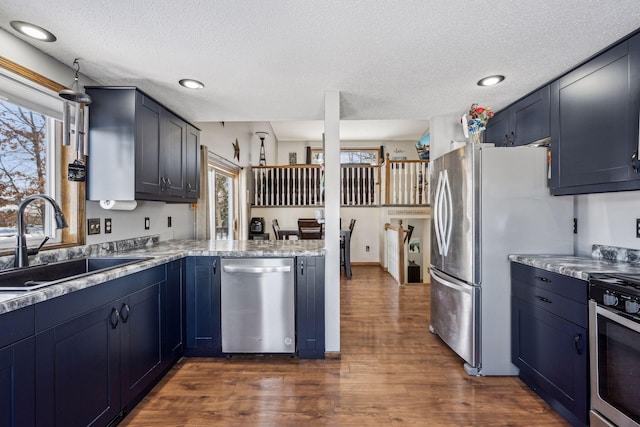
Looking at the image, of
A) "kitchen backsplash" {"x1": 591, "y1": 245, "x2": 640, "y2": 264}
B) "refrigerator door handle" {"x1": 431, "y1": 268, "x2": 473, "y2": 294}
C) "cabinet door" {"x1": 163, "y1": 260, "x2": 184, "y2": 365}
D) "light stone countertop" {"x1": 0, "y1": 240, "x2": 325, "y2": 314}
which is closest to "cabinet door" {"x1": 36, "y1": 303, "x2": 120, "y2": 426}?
"light stone countertop" {"x1": 0, "y1": 240, "x2": 325, "y2": 314}

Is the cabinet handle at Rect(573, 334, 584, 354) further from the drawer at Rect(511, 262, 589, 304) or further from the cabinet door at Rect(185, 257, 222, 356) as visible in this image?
the cabinet door at Rect(185, 257, 222, 356)

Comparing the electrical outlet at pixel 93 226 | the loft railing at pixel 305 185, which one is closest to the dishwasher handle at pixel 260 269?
the electrical outlet at pixel 93 226

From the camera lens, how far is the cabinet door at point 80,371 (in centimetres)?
129

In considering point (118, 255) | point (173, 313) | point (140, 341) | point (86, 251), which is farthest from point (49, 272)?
point (173, 313)

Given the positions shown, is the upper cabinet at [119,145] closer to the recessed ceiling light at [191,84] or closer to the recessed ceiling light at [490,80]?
the recessed ceiling light at [191,84]

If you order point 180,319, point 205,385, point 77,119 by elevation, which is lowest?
point 205,385

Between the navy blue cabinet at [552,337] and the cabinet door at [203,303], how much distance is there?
2.31 meters

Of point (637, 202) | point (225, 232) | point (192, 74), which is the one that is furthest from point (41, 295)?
point (225, 232)

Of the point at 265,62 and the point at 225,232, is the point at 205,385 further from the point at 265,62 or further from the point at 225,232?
the point at 225,232

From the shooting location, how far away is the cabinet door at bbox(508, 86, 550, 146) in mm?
2447

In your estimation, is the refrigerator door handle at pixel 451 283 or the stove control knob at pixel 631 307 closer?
the stove control knob at pixel 631 307

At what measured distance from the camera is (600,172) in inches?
75.8

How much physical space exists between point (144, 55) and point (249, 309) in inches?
78.1

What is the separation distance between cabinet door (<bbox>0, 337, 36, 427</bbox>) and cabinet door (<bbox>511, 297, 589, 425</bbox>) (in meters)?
2.60
